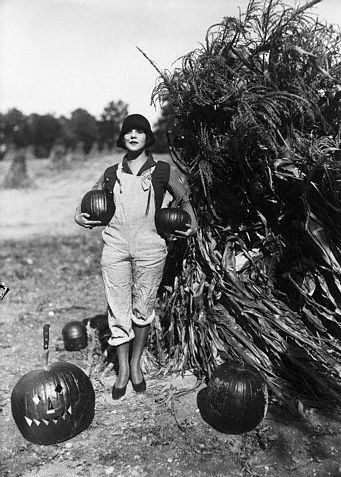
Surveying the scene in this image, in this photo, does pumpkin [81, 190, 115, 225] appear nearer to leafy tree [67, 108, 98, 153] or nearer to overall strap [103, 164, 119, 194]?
overall strap [103, 164, 119, 194]

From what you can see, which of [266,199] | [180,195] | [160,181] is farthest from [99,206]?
[266,199]

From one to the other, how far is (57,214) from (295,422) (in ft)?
43.8

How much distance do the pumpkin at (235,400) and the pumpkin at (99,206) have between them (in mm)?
1439

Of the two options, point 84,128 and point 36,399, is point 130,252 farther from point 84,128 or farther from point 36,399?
point 84,128

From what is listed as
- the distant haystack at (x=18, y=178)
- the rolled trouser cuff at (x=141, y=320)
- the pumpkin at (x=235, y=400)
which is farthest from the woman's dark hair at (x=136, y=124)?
the distant haystack at (x=18, y=178)

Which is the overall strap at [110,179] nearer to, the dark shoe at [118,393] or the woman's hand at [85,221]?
the woman's hand at [85,221]

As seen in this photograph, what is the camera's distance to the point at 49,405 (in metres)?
3.55

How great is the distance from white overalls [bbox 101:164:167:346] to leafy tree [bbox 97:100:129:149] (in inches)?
1135

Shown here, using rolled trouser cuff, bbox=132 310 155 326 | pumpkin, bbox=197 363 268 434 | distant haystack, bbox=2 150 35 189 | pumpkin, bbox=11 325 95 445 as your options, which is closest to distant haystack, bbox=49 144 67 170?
distant haystack, bbox=2 150 35 189

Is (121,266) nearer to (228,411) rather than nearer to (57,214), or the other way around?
(228,411)

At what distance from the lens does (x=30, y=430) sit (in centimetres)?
357

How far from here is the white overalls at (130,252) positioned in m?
4.01

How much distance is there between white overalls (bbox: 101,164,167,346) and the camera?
4.01 metres

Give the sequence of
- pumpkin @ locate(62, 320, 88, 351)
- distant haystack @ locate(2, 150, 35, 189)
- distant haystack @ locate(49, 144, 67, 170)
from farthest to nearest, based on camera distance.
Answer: distant haystack @ locate(49, 144, 67, 170) < distant haystack @ locate(2, 150, 35, 189) < pumpkin @ locate(62, 320, 88, 351)
